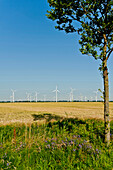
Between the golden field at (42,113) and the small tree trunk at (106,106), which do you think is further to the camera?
the golden field at (42,113)

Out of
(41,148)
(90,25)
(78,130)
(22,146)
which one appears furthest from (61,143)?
(90,25)

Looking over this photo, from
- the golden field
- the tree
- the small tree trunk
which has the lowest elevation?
the golden field

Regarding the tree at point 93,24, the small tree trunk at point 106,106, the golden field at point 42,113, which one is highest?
the tree at point 93,24

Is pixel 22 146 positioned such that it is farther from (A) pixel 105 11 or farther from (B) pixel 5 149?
(A) pixel 105 11

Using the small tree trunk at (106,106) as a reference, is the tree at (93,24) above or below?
above

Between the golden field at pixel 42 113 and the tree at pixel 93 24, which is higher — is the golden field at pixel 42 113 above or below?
below

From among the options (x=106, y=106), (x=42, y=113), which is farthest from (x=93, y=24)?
(x=42, y=113)

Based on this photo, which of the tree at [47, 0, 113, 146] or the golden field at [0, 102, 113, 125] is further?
the golden field at [0, 102, 113, 125]

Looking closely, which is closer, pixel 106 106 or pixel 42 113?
pixel 106 106

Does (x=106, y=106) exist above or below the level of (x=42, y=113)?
above

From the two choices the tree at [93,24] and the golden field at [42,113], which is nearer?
the tree at [93,24]

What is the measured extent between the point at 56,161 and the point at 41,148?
39.8 inches

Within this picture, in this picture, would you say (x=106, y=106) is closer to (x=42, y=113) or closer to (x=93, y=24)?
(x=93, y=24)

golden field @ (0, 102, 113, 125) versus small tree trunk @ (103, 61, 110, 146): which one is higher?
small tree trunk @ (103, 61, 110, 146)
